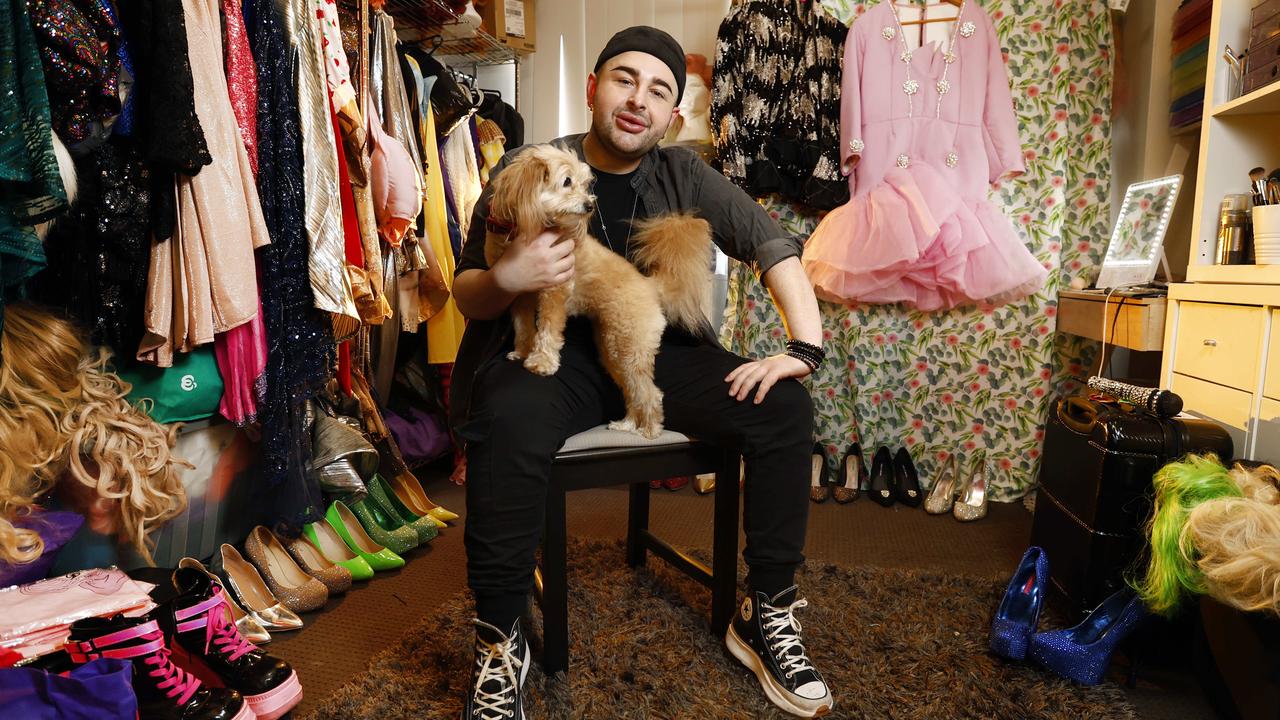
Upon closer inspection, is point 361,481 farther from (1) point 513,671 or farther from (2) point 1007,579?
(2) point 1007,579

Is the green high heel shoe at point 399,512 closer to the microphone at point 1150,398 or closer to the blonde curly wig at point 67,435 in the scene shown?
the blonde curly wig at point 67,435

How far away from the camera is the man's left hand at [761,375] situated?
4.75 feet

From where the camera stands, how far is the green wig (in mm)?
1345

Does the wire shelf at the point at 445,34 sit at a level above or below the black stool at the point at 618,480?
above

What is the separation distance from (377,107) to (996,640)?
7.63ft

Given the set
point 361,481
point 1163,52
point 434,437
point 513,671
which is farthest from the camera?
point 434,437

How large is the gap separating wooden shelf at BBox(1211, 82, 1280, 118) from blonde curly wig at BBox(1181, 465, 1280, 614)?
36.1 inches

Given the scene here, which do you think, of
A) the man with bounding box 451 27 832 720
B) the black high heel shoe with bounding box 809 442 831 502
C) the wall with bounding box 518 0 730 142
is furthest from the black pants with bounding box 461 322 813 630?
the wall with bounding box 518 0 730 142

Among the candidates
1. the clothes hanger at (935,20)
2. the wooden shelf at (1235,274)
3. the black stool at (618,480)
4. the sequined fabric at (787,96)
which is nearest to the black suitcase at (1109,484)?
the wooden shelf at (1235,274)

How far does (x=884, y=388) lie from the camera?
3.00m

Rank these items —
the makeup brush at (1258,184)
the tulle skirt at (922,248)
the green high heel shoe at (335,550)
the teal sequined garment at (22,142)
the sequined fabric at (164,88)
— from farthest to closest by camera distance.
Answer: the tulle skirt at (922,248)
the green high heel shoe at (335,550)
the makeup brush at (1258,184)
the sequined fabric at (164,88)
the teal sequined garment at (22,142)

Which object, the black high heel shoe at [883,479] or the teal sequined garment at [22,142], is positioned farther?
the black high heel shoe at [883,479]

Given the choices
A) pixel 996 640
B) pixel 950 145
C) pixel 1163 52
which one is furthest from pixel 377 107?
pixel 1163 52

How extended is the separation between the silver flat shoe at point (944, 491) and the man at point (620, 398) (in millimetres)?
1428
